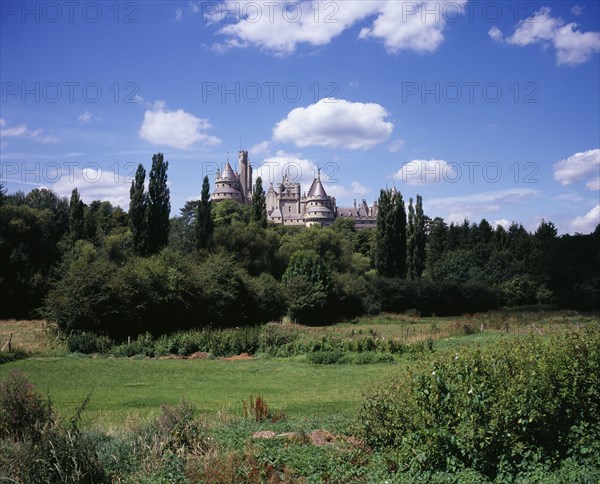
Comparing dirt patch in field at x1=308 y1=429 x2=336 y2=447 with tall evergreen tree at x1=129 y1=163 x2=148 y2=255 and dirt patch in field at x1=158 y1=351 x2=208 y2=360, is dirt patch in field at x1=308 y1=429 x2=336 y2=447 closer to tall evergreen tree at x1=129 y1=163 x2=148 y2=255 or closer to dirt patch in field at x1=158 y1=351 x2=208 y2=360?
dirt patch in field at x1=158 y1=351 x2=208 y2=360

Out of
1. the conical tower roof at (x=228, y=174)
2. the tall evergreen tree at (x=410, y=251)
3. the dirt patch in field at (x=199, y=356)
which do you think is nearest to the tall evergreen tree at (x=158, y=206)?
the dirt patch in field at (x=199, y=356)

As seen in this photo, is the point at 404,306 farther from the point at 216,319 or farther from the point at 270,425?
the point at 270,425

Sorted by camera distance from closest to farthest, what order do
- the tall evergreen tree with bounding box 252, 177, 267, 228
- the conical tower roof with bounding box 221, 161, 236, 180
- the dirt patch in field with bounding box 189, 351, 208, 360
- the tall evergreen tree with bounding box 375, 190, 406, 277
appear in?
the dirt patch in field with bounding box 189, 351, 208, 360 < the tall evergreen tree with bounding box 375, 190, 406, 277 < the tall evergreen tree with bounding box 252, 177, 267, 228 < the conical tower roof with bounding box 221, 161, 236, 180

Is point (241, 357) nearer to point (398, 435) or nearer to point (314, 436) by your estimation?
point (314, 436)

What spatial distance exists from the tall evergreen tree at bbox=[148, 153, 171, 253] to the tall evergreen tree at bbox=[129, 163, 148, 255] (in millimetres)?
350

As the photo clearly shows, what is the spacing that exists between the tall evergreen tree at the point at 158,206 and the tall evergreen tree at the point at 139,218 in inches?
13.8

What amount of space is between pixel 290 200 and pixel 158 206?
11738 cm

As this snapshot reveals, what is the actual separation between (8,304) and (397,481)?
136 ft

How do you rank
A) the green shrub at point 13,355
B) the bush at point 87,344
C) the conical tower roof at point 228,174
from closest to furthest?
the green shrub at point 13,355
the bush at point 87,344
the conical tower roof at point 228,174

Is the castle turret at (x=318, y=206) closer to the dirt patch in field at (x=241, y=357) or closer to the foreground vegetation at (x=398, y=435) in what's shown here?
the dirt patch in field at (x=241, y=357)

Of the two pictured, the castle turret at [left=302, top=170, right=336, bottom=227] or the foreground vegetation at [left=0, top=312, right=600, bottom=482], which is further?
the castle turret at [left=302, top=170, right=336, bottom=227]

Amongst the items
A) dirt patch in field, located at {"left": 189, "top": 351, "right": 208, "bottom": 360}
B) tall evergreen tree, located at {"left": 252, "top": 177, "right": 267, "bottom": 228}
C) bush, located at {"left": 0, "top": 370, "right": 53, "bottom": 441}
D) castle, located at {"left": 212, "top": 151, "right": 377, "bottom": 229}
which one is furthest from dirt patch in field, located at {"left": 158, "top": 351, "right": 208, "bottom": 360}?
castle, located at {"left": 212, "top": 151, "right": 377, "bottom": 229}

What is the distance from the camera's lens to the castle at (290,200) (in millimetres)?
135125

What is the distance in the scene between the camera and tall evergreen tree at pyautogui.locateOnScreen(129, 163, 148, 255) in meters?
43.0
